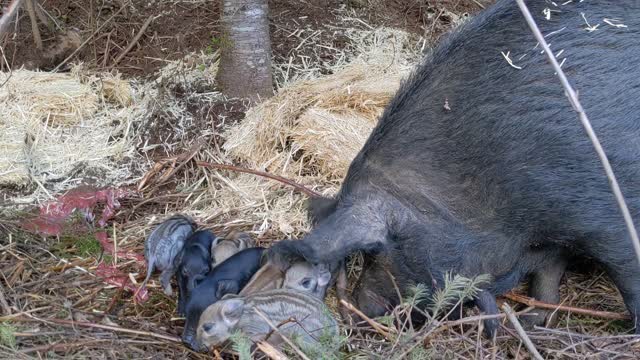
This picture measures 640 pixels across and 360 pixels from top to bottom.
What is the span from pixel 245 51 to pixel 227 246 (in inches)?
60.3

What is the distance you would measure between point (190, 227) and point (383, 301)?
3.40 feet

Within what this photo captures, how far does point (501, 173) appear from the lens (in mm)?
3340

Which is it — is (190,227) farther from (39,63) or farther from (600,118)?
(39,63)

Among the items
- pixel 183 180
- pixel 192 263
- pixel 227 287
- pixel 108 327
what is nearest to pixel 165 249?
pixel 192 263

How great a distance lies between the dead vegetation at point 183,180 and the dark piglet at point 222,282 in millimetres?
124

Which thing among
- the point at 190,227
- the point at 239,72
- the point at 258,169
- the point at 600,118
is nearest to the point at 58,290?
the point at 190,227

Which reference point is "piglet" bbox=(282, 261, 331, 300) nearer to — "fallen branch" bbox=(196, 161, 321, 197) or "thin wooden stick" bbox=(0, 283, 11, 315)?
"fallen branch" bbox=(196, 161, 321, 197)

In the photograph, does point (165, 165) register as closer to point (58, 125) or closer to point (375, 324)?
point (58, 125)

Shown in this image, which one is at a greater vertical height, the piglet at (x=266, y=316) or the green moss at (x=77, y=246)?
the piglet at (x=266, y=316)

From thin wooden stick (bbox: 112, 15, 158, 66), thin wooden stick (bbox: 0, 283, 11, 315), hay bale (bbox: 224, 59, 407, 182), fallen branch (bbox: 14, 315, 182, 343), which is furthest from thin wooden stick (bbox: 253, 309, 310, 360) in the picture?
thin wooden stick (bbox: 112, 15, 158, 66)

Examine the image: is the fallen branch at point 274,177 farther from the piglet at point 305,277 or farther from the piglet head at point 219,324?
the piglet head at point 219,324

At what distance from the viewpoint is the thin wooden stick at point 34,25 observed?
5.48 m

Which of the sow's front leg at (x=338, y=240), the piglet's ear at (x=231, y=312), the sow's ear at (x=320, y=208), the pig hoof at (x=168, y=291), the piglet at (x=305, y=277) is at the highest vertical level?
the sow's front leg at (x=338, y=240)

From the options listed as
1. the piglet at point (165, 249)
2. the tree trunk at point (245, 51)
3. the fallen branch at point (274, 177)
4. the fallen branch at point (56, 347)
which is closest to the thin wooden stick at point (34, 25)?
the tree trunk at point (245, 51)
